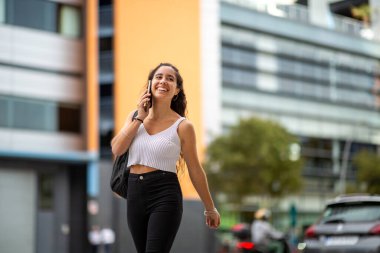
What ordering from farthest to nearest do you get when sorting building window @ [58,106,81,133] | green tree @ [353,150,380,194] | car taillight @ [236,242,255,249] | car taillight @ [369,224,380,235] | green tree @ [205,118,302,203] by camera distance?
green tree @ [353,150,380,194] < green tree @ [205,118,302,203] < building window @ [58,106,81,133] < car taillight @ [236,242,255,249] < car taillight @ [369,224,380,235]

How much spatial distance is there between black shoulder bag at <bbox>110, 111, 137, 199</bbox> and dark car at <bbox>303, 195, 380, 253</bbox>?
5.97 metres

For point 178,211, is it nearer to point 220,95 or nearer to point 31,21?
point 31,21

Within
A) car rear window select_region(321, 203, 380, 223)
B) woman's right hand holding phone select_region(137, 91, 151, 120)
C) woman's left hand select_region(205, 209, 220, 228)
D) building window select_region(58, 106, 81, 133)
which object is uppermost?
building window select_region(58, 106, 81, 133)

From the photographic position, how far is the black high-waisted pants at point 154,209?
3945mm

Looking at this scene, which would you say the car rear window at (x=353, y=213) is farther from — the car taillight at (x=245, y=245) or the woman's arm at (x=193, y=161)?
the woman's arm at (x=193, y=161)

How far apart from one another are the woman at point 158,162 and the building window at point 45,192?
10901mm

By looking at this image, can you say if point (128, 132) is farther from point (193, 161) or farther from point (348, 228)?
point (348, 228)

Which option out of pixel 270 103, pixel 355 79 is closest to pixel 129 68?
pixel 270 103

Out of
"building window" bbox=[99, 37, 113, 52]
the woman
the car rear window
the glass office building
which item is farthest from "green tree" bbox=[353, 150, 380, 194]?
the woman

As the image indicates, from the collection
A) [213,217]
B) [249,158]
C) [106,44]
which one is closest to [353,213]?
[213,217]

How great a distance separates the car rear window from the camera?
394 inches

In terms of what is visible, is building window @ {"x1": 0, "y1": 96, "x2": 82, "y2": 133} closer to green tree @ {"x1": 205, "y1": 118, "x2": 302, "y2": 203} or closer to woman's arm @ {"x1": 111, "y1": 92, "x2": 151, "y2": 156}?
woman's arm @ {"x1": 111, "y1": 92, "x2": 151, "y2": 156}

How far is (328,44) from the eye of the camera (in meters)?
68.7

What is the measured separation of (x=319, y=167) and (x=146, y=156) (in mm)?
66705
